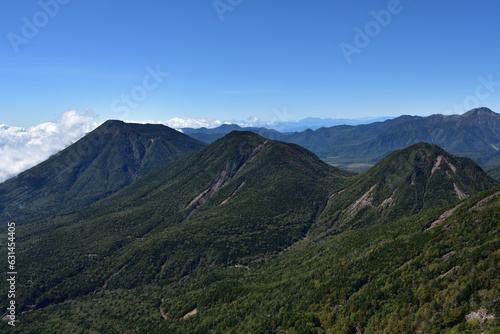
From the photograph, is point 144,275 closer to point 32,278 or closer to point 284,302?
point 32,278

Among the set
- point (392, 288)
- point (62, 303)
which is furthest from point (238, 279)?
point (62, 303)

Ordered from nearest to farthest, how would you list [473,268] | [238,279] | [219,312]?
[473,268], [219,312], [238,279]

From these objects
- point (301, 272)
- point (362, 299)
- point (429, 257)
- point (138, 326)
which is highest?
point (429, 257)

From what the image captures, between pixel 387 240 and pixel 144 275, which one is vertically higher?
pixel 387 240

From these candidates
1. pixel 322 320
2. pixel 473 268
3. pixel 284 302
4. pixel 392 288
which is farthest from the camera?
pixel 284 302

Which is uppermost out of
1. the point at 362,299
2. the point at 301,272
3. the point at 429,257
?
the point at 429,257

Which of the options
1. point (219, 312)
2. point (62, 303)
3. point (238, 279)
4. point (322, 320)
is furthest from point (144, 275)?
point (322, 320)

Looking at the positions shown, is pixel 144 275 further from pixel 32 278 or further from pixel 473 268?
pixel 473 268

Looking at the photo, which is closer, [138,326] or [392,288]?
[392,288]

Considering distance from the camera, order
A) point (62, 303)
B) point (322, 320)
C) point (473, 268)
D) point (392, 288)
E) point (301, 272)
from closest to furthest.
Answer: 1. point (473, 268)
2. point (392, 288)
3. point (322, 320)
4. point (301, 272)
5. point (62, 303)
